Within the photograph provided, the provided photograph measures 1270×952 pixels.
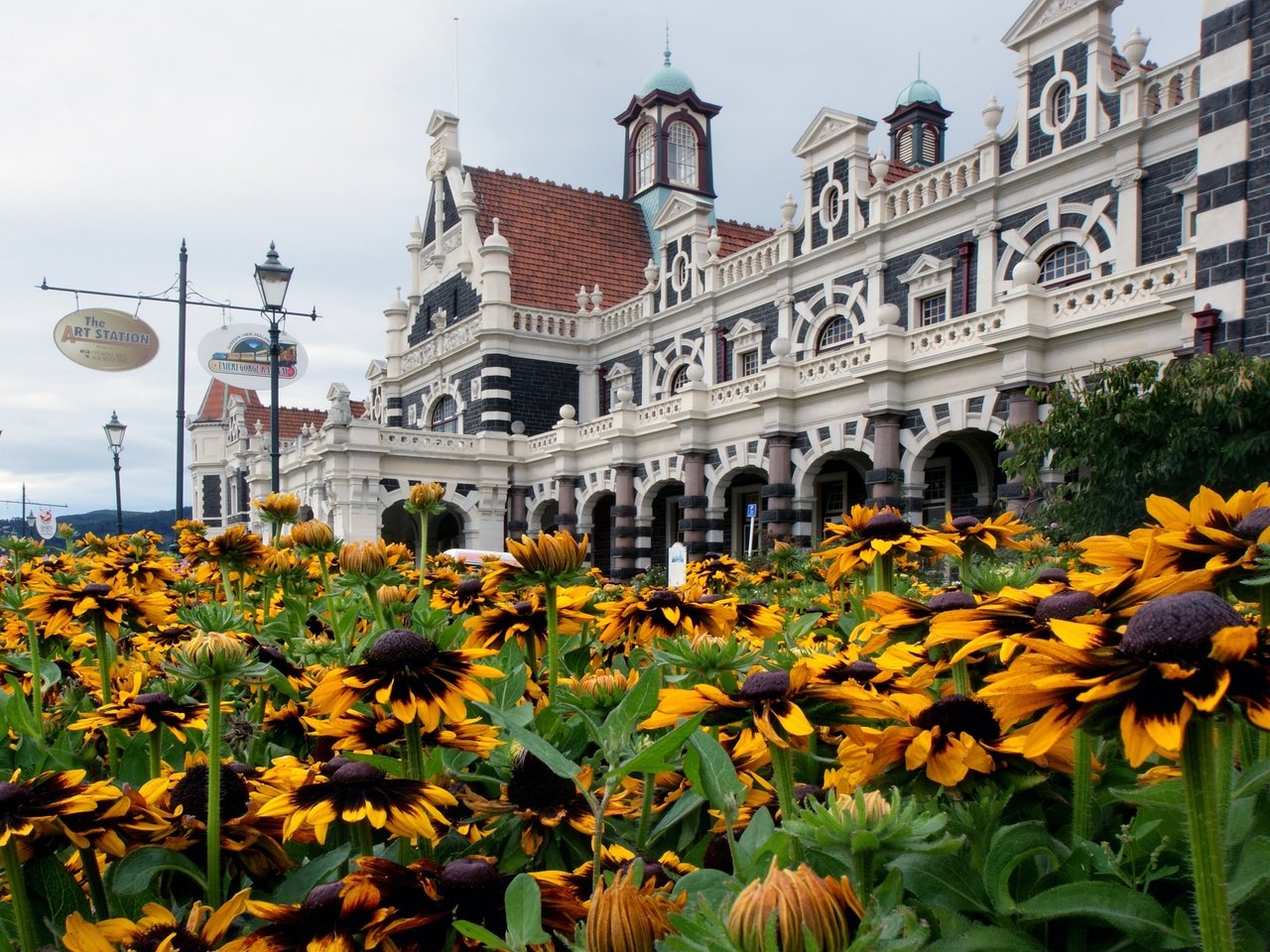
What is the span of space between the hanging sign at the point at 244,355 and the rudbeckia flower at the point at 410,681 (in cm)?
1920

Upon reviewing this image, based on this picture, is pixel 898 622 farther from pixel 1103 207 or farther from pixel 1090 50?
pixel 1090 50

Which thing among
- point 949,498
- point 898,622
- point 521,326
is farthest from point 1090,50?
point 898,622

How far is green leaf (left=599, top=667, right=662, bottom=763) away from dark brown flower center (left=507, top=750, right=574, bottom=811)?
0.21m

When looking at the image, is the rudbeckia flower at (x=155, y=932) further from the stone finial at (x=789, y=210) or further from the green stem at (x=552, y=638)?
the stone finial at (x=789, y=210)

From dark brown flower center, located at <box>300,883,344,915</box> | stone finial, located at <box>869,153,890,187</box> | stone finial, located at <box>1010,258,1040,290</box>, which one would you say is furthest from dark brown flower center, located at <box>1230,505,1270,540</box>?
stone finial, located at <box>869,153,890,187</box>

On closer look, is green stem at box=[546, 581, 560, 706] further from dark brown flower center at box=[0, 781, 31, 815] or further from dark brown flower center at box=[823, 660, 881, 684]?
dark brown flower center at box=[0, 781, 31, 815]

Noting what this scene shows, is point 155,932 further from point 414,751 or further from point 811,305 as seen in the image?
point 811,305

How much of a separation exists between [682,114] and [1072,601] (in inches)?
1275

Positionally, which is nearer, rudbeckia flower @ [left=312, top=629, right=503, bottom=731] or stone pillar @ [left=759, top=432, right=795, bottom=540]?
rudbeckia flower @ [left=312, top=629, right=503, bottom=731]

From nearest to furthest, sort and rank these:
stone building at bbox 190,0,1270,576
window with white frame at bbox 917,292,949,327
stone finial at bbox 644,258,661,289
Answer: stone building at bbox 190,0,1270,576 → window with white frame at bbox 917,292,949,327 → stone finial at bbox 644,258,661,289

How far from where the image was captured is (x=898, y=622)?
1.52m

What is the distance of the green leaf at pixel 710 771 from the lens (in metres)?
1.08

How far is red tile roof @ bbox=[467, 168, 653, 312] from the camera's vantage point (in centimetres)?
2753

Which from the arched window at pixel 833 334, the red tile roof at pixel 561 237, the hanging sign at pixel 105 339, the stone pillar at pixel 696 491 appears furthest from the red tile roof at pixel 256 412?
the arched window at pixel 833 334
